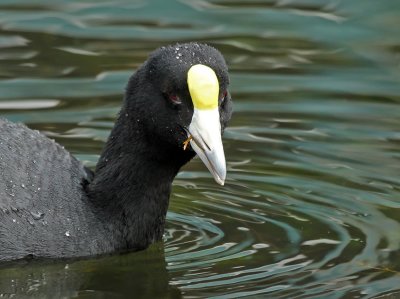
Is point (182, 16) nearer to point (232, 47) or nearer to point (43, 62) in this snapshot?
point (232, 47)

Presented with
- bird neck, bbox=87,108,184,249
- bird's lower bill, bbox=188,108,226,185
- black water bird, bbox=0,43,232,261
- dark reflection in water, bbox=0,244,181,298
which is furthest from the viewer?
bird neck, bbox=87,108,184,249

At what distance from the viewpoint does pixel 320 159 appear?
9.12 metres

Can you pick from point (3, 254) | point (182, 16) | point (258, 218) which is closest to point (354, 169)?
point (258, 218)

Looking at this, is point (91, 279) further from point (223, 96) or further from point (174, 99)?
point (223, 96)

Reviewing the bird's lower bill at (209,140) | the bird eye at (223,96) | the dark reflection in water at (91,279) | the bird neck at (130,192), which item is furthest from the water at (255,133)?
the bird eye at (223,96)

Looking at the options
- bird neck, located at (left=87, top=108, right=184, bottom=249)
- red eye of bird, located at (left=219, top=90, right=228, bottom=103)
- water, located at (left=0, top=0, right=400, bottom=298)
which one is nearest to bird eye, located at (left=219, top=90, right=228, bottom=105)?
red eye of bird, located at (left=219, top=90, right=228, bottom=103)

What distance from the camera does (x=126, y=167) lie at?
7785mm

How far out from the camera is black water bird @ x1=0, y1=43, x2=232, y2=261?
728cm

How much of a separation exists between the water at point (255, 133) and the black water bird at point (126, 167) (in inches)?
5.1

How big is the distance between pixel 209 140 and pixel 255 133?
2.53 meters

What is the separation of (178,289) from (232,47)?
4.55m

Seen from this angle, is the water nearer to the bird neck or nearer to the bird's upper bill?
the bird neck

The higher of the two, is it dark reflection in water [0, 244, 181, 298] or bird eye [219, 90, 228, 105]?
bird eye [219, 90, 228, 105]

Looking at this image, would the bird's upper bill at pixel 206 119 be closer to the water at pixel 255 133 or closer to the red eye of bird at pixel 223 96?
the red eye of bird at pixel 223 96
